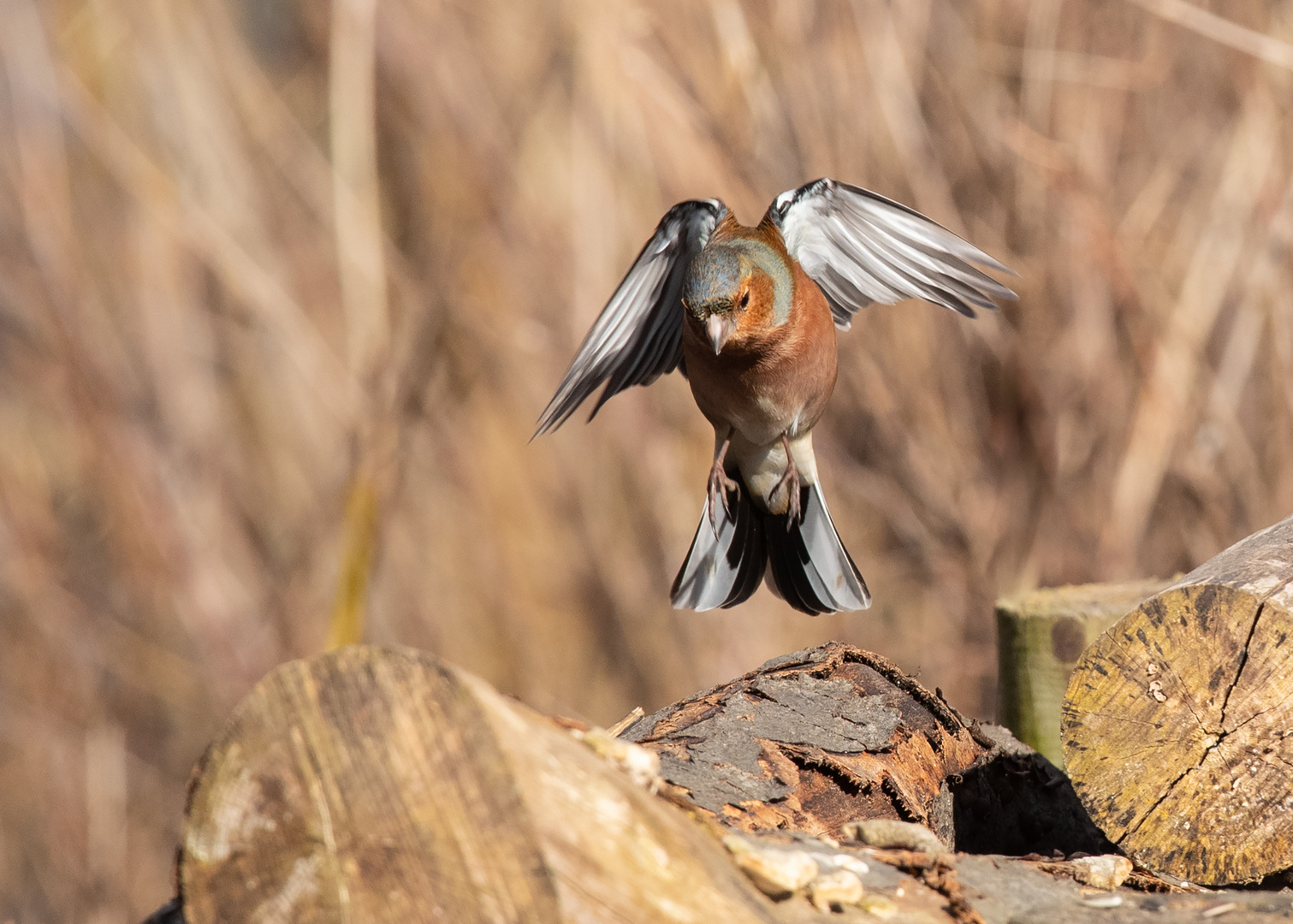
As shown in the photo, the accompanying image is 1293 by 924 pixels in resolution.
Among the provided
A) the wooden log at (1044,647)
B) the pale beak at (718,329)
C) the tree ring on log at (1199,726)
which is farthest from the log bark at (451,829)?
the wooden log at (1044,647)

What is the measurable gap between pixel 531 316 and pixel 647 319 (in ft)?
4.86

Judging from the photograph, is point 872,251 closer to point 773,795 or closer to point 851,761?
point 851,761

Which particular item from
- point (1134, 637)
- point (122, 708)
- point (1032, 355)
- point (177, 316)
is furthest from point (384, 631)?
point (1134, 637)

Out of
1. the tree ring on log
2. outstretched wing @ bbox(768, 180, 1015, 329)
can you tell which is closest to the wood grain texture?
the tree ring on log

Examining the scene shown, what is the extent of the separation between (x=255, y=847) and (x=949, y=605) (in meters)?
3.76

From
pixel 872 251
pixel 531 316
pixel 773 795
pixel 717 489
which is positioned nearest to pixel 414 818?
pixel 773 795

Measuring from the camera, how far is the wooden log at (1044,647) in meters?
2.69

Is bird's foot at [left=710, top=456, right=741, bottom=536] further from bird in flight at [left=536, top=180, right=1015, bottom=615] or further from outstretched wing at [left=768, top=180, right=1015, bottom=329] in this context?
outstretched wing at [left=768, top=180, right=1015, bottom=329]

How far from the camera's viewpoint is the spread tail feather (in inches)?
116

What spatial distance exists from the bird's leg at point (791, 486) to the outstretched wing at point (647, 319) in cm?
37

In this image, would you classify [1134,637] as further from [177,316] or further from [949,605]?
[177,316]

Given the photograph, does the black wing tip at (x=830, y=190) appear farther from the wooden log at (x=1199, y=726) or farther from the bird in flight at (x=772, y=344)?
the wooden log at (x=1199, y=726)

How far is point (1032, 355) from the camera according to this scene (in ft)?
14.5

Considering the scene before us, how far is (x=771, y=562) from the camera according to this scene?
3127 mm
